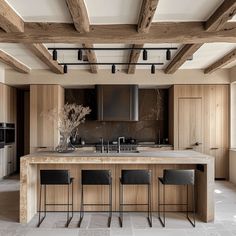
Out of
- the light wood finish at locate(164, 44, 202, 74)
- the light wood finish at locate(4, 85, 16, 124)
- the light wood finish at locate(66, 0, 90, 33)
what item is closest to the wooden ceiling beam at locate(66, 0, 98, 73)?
the light wood finish at locate(66, 0, 90, 33)

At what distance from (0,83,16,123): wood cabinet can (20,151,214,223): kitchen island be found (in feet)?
9.95

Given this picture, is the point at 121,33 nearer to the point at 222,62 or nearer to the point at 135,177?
the point at 135,177

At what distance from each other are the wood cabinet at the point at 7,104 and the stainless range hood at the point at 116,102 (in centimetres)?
231

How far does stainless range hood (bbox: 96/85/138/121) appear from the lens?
22.5 ft

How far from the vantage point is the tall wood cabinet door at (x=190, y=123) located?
6848mm

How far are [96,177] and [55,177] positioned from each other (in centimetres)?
58

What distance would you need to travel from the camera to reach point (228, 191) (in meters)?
5.71

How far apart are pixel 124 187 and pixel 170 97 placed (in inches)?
140

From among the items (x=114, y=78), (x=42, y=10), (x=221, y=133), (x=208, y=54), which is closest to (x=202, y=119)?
(x=221, y=133)

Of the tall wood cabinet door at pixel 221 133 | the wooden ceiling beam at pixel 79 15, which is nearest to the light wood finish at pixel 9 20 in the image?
the wooden ceiling beam at pixel 79 15

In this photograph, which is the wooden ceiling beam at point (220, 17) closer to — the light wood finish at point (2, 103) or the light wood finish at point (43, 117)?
the light wood finish at point (43, 117)

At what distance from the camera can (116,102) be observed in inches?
271

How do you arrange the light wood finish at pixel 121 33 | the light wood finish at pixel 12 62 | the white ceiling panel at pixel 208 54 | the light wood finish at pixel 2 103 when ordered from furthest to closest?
the light wood finish at pixel 2 103
the light wood finish at pixel 12 62
the white ceiling panel at pixel 208 54
the light wood finish at pixel 121 33

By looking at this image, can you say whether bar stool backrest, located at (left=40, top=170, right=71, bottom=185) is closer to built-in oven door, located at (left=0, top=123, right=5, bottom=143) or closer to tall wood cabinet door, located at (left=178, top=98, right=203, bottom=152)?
built-in oven door, located at (left=0, top=123, right=5, bottom=143)
